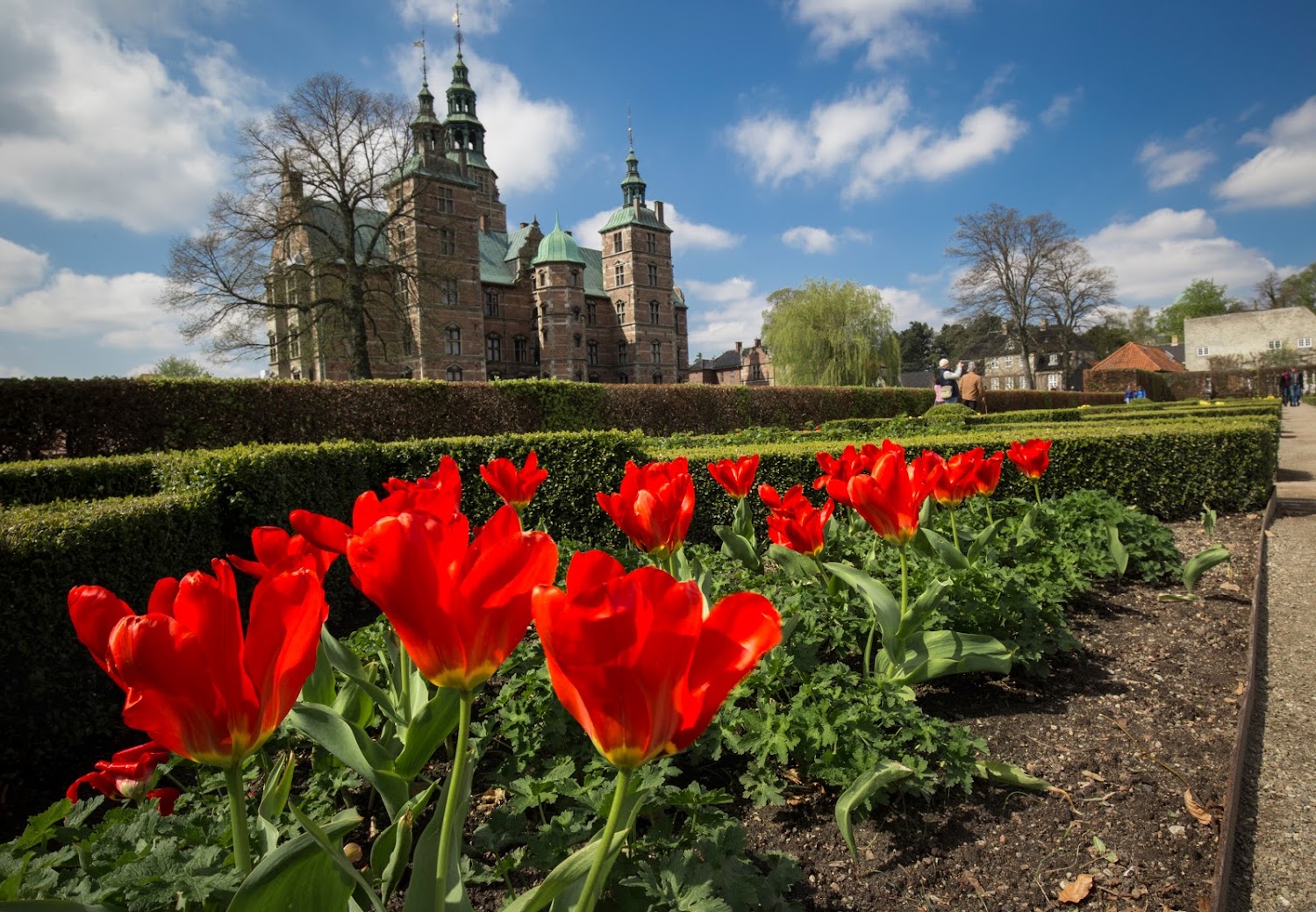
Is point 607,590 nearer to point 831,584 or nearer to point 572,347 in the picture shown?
point 831,584

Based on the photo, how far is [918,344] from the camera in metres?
93.6

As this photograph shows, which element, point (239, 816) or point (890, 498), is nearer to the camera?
point (239, 816)

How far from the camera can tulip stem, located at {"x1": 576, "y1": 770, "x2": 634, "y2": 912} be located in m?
0.79

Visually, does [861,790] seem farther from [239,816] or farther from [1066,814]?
[239,816]

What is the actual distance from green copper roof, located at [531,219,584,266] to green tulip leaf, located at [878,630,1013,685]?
56.3 metres

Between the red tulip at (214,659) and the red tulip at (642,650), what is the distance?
32cm

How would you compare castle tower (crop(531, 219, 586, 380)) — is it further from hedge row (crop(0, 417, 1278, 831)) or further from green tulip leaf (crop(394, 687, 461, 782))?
green tulip leaf (crop(394, 687, 461, 782))

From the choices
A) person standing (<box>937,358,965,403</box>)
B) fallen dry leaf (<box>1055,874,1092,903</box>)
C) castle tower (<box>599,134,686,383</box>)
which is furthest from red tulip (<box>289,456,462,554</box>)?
castle tower (<box>599,134,686,383</box>)

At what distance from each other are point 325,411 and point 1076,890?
11.9 m

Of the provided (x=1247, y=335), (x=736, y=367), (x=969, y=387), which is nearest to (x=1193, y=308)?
(x=1247, y=335)

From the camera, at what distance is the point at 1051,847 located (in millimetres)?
2199

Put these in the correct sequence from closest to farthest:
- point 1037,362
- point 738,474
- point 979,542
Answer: point 738,474
point 979,542
point 1037,362

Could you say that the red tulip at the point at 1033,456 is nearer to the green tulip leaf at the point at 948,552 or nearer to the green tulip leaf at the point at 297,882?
the green tulip leaf at the point at 948,552

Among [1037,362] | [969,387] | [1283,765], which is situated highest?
[1037,362]
